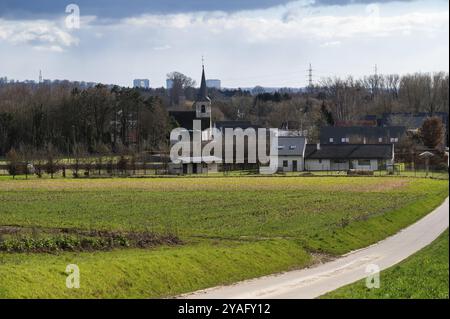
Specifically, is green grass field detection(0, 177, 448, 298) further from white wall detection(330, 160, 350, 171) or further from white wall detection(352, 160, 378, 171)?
white wall detection(330, 160, 350, 171)

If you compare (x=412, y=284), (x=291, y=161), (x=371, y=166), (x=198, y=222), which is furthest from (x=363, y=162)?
(x=412, y=284)

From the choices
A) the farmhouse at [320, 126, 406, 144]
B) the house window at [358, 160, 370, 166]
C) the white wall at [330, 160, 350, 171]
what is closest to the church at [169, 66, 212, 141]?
the farmhouse at [320, 126, 406, 144]

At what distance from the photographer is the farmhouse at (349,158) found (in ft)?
297

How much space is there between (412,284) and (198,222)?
18090mm

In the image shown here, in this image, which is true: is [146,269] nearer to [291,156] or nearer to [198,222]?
[198,222]

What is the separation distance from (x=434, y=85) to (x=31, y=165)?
65.9 m

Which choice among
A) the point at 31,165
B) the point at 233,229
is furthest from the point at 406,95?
the point at 233,229

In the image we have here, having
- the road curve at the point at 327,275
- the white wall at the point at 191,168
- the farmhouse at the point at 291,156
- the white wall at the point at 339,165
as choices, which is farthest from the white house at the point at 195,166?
the road curve at the point at 327,275

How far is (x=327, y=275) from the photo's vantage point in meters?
26.3

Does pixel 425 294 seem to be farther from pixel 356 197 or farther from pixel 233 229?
pixel 356 197

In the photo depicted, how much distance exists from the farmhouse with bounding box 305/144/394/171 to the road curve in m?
53.1

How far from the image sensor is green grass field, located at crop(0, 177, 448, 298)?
22891mm

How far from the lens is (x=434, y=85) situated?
389 feet

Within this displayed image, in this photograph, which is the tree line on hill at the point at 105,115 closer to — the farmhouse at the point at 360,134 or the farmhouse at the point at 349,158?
the farmhouse at the point at 360,134
